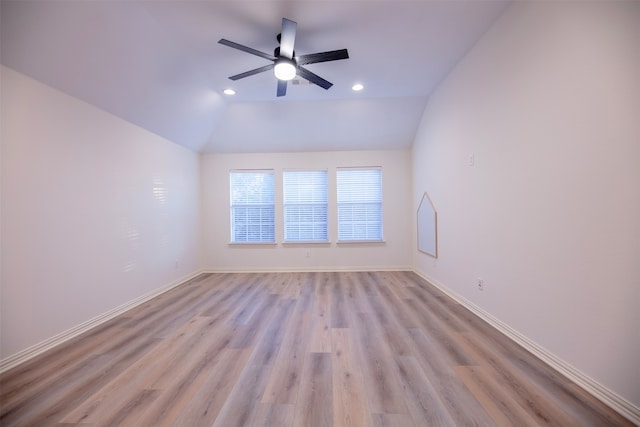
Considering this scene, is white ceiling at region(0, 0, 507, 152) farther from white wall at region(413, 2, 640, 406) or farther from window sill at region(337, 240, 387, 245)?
window sill at region(337, 240, 387, 245)

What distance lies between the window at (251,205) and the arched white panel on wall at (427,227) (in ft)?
9.43

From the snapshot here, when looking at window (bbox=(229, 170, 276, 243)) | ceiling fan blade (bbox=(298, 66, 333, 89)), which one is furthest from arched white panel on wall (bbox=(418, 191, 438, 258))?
window (bbox=(229, 170, 276, 243))

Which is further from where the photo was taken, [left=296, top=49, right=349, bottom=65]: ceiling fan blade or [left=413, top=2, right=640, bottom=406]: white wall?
[left=296, top=49, right=349, bottom=65]: ceiling fan blade

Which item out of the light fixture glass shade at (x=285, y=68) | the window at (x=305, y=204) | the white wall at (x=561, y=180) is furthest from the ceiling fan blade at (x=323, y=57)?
the window at (x=305, y=204)

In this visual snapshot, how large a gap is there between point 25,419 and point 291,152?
14.2 feet

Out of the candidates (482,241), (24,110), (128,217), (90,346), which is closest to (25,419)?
(90,346)

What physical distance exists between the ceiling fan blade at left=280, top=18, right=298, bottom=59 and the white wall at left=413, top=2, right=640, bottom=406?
75.7 inches

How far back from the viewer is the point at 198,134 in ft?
13.4

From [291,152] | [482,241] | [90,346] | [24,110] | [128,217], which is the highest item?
[291,152]

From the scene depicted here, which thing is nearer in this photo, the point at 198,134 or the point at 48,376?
the point at 48,376

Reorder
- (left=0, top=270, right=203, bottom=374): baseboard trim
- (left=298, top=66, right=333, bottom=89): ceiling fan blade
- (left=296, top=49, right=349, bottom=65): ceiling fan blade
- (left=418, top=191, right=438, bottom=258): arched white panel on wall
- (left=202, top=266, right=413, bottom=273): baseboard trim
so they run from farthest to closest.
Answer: (left=202, top=266, right=413, bottom=273): baseboard trim, (left=418, top=191, right=438, bottom=258): arched white panel on wall, (left=298, top=66, right=333, bottom=89): ceiling fan blade, (left=296, top=49, right=349, bottom=65): ceiling fan blade, (left=0, top=270, right=203, bottom=374): baseboard trim

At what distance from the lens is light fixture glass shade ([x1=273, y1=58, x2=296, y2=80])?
2.16 metres

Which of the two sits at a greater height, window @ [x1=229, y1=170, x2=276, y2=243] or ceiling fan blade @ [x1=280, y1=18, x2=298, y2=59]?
ceiling fan blade @ [x1=280, y1=18, x2=298, y2=59]

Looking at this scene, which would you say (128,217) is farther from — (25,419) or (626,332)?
(626,332)
